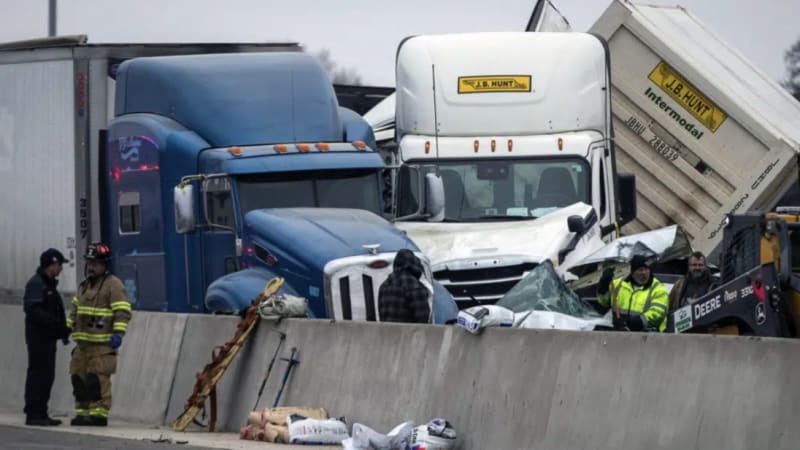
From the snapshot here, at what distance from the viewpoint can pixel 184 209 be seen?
1953cm

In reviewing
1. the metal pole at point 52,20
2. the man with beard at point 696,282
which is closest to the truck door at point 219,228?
the man with beard at point 696,282

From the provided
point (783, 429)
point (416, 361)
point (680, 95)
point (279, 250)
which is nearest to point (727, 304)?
point (416, 361)

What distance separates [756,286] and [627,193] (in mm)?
7774

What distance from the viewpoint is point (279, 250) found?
18.8m

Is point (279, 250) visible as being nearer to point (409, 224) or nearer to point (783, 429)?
point (409, 224)

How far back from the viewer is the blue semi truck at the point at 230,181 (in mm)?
18859

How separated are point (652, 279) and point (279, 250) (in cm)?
382

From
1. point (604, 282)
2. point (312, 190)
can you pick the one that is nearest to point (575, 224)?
point (604, 282)

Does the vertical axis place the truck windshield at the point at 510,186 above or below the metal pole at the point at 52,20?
below

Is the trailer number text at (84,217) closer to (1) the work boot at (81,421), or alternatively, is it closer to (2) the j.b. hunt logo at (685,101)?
(1) the work boot at (81,421)

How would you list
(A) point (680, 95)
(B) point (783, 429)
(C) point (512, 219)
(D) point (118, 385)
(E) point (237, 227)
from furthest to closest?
(A) point (680, 95) < (C) point (512, 219) < (E) point (237, 227) < (D) point (118, 385) < (B) point (783, 429)

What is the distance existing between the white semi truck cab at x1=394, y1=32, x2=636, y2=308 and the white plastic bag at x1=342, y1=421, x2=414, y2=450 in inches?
304

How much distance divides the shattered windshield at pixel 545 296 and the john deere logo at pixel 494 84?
3267 millimetres

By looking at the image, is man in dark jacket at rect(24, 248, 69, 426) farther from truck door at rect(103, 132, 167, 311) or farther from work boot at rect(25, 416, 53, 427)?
truck door at rect(103, 132, 167, 311)
